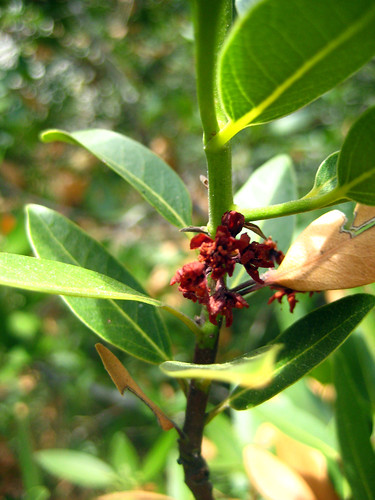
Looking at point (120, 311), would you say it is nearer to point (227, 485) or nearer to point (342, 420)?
point (342, 420)

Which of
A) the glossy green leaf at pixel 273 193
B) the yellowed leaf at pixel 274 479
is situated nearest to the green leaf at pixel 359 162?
the glossy green leaf at pixel 273 193

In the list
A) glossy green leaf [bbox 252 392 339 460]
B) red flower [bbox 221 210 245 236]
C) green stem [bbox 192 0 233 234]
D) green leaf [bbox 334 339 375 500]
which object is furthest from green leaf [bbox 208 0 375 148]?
glossy green leaf [bbox 252 392 339 460]

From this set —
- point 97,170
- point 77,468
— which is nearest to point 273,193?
point 77,468

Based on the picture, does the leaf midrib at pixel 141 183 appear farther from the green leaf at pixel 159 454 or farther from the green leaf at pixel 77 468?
the green leaf at pixel 77 468

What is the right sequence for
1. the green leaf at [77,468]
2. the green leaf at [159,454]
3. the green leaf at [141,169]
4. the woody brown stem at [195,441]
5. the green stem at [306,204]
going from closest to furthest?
the green stem at [306,204] → the woody brown stem at [195,441] → the green leaf at [141,169] → the green leaf at [159,454] → the green leaf at [77,468]

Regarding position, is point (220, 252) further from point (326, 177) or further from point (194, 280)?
point (326, 177)

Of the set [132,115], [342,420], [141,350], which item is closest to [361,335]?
[342,420]
